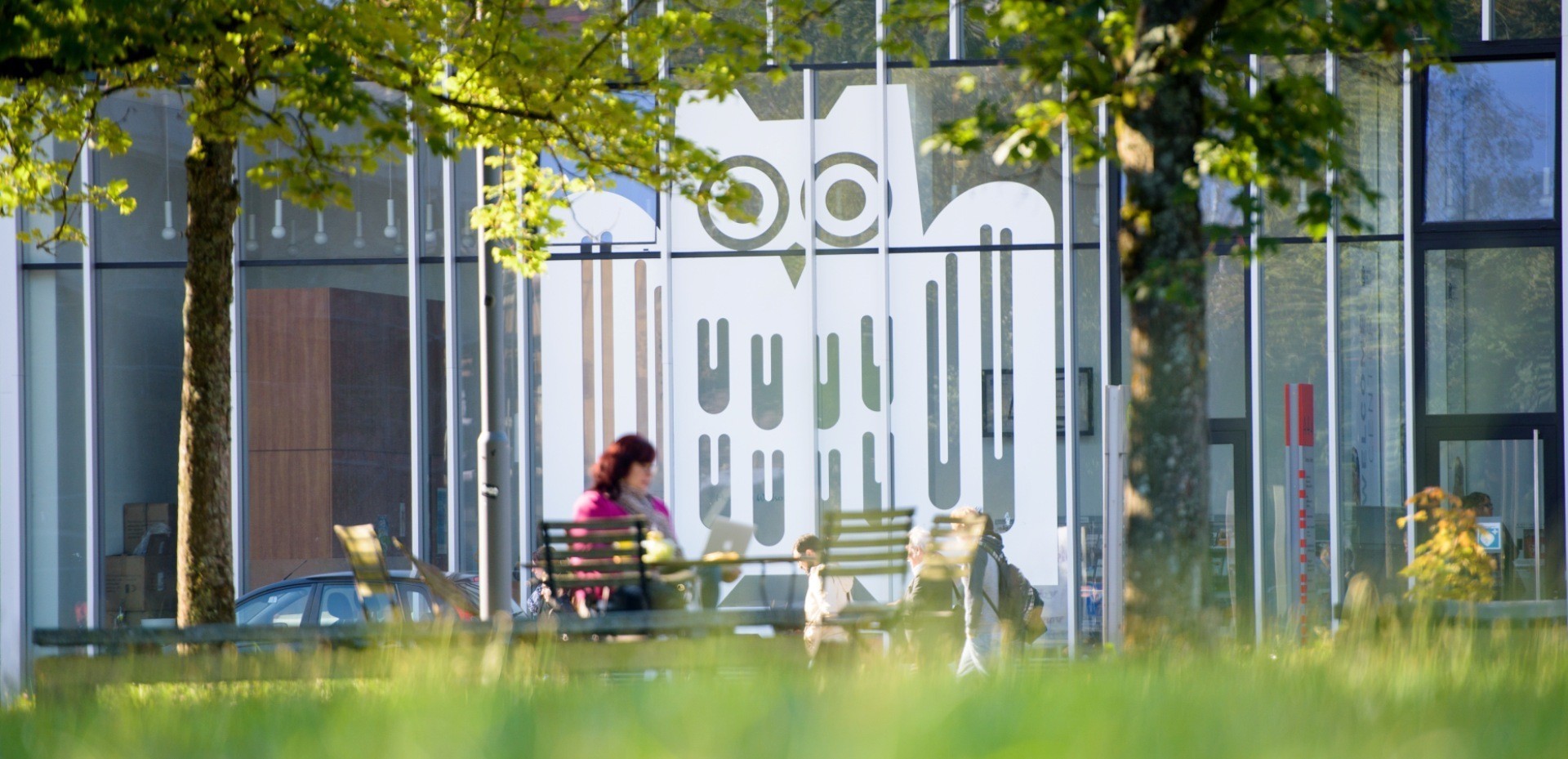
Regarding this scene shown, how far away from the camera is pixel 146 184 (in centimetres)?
1526

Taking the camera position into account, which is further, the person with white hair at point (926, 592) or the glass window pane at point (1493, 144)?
the glass window pane at point (1493, 144)

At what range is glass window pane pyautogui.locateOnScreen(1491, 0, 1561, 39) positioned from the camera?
14125 mm

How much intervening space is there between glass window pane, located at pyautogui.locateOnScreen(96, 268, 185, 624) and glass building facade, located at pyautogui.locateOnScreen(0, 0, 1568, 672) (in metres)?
0.04

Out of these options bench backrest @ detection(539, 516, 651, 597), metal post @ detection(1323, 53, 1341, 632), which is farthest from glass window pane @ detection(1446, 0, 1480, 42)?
bench backrest @ detection(539, 516, 651, 597)

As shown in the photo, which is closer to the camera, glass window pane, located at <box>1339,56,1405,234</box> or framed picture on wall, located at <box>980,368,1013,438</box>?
glass window pane, located at <box>1339,56,1405,234</box>

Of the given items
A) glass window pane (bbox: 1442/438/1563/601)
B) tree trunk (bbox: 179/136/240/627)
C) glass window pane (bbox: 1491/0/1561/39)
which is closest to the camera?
tree trunk (bbox: 179/136/240/627)

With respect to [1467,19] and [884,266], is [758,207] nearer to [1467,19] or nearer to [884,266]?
[884,266]

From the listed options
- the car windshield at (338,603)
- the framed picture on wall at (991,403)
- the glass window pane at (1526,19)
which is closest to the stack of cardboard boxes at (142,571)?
the car windshield at (338,603)

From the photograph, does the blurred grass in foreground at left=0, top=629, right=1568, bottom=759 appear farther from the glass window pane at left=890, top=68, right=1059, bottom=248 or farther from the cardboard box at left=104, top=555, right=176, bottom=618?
the cardboard box at left=104, top=555, right=176, bottom=618

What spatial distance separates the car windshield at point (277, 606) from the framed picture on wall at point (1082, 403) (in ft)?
22.4

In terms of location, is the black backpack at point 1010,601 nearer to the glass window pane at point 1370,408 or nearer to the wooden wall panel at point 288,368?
the glass window pane at point 1370,408

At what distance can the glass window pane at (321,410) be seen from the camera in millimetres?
15109

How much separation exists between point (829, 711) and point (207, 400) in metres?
7.28

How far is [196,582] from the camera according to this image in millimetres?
8258
